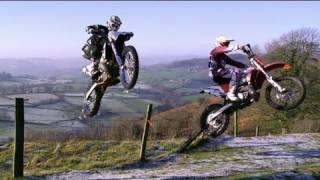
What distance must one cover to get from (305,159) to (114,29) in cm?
1398

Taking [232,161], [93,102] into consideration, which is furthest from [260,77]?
[232,161]

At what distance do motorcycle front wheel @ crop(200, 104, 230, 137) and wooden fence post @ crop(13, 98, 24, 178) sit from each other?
5.42 metres

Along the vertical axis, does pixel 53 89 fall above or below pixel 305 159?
above

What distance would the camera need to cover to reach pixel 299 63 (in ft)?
77.3

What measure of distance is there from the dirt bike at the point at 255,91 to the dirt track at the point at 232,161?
3.36m

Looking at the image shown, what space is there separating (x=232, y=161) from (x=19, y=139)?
321 inches

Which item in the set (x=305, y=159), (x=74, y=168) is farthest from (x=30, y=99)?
(x=305, y=159)

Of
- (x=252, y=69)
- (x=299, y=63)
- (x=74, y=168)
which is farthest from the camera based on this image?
(x=299, y=63)

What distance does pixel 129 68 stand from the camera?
9.44 m

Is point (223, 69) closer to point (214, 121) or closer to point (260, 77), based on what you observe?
point (260, 77)

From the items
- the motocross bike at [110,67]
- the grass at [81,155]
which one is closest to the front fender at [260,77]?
the motocross bike at [110,67]

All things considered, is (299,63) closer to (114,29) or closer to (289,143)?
(289,143)

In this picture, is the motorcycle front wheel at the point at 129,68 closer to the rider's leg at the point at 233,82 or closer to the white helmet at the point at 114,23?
the white helmet at the point at 114,23

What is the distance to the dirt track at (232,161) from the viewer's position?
60.8 feet
